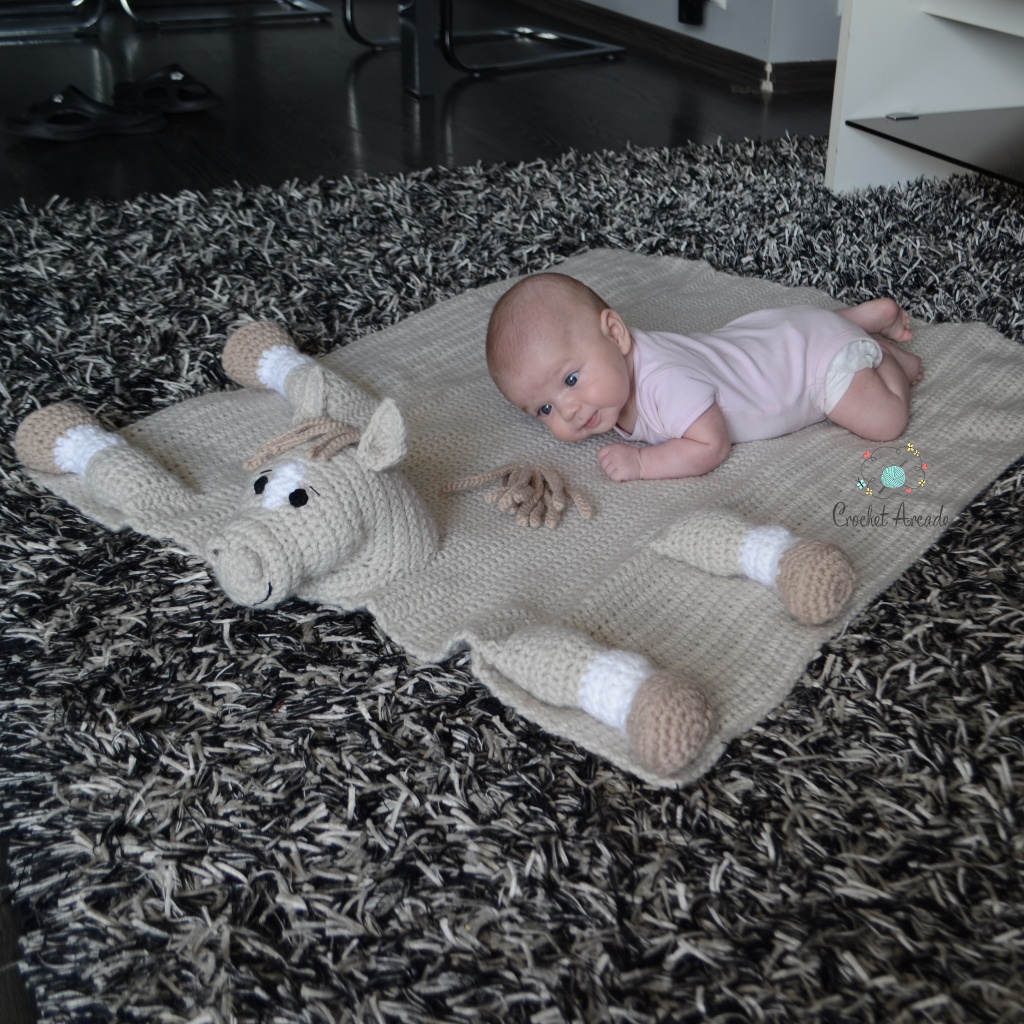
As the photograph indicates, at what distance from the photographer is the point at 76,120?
2.45m

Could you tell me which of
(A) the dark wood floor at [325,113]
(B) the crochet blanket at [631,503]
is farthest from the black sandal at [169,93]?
(B) the crochet blanket at [631,503]

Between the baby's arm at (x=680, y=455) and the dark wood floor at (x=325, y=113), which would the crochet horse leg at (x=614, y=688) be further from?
the dark wood floor at (x=325, y=113)

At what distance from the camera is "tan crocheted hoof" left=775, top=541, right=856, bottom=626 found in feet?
2.96

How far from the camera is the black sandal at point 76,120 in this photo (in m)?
2.39

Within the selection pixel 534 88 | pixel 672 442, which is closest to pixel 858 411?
pixel 672 442

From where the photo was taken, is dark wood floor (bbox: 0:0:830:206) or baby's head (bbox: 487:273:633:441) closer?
baby's head (bbox: 487:273:633:441)

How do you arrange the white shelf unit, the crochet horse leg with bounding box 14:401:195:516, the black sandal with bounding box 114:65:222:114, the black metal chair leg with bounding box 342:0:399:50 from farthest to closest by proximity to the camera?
the black metal chair leg with bounding box 342:0:399:50, the black sandal with bounding box 114:65:222:114, the white shelf unit, the crochet horse leg with bounding box 14:401:195:516

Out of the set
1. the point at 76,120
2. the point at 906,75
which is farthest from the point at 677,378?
the point at 76,120

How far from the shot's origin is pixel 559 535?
1.08 m

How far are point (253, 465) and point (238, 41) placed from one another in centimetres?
292

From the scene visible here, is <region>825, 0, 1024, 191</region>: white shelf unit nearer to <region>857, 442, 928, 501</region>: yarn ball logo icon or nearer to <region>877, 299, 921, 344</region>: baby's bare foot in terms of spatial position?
<region>877, 299, 921, 344</region>: baby's bare foot

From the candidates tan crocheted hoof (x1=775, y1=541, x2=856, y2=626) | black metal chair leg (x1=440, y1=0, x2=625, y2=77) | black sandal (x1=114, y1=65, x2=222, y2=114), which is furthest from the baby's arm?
black metal chair leg (x1=440, y1=0, x2=625, y2=77)

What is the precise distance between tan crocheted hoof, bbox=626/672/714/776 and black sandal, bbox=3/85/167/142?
218 centimetres

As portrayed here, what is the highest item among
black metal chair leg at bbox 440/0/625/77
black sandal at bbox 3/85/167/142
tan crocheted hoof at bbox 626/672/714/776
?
black metal chair leg at bbox 440/0/625/77
